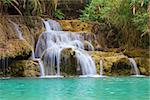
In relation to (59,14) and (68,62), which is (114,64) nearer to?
(68,62)

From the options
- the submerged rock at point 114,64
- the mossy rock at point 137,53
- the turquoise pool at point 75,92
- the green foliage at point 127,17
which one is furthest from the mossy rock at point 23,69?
the green foliage at point 127,17

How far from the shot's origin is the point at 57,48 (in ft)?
57.1

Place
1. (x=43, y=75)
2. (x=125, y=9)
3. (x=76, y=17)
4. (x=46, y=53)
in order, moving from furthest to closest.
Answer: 1. (x=76, y=17)
2. (x=125, y=9)
3. (x=46, y=53)
4. (x=43, y=75)

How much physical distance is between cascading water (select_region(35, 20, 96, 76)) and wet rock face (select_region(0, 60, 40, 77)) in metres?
0.59

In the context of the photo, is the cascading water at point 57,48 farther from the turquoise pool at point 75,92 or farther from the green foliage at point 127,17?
the turquoise pool at point 75,92

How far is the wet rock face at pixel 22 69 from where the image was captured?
51.7 ft

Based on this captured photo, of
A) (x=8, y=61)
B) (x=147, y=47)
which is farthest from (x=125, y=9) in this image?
(x=8, y=61)

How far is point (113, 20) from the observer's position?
20344 millimetres

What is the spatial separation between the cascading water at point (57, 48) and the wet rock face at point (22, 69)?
59 centimetres

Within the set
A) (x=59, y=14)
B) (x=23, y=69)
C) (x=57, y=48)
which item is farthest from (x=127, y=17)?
(x=23, y=69)

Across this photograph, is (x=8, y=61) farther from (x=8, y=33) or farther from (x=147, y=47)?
(x=147, y=47)

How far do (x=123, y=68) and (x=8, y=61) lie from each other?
5.02m

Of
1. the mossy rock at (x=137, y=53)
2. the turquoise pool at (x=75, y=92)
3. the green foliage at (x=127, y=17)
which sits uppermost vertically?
the green foliage at (x=127, y=17)

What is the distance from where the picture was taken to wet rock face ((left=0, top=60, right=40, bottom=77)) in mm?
15758
